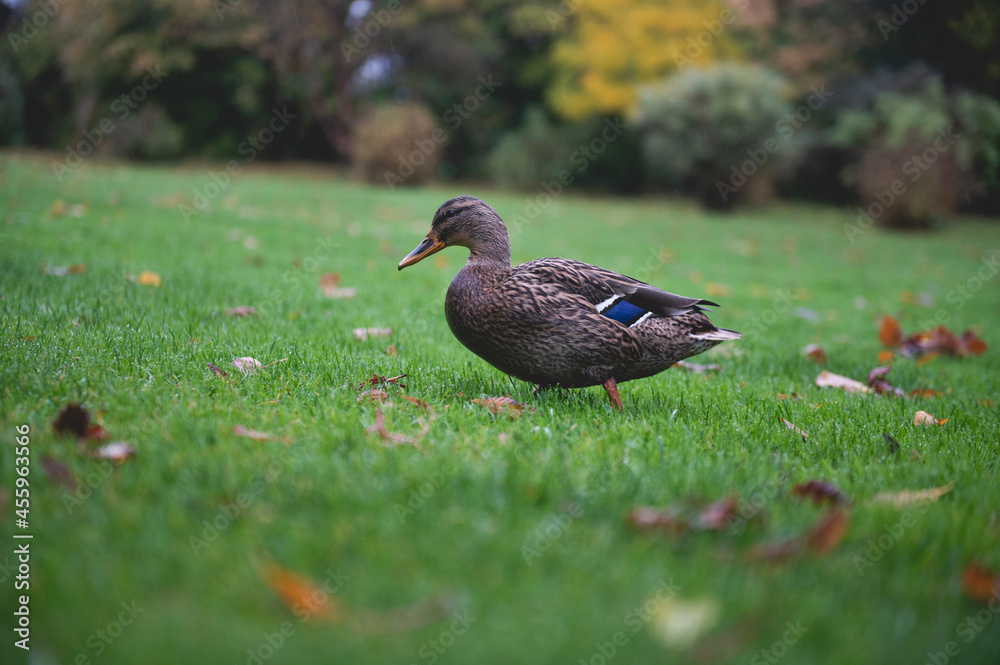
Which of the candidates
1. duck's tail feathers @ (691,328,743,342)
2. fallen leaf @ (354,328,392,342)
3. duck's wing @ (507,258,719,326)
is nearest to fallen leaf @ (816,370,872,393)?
duck's tail feathers @ (691,328,743,342)

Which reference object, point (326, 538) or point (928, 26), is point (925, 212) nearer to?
point (928, 26)

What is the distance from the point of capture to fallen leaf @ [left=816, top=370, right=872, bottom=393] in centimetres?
404

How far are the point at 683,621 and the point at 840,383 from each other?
3.22 meters

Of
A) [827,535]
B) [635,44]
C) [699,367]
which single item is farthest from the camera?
[635,44]

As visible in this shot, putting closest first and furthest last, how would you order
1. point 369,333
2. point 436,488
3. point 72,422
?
point 436,488 < point 72,422 < point 369,333

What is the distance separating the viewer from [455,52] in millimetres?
26172

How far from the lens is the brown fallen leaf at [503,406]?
112 inches

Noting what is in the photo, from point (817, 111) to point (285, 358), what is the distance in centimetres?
2625

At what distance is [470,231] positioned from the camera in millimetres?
3316

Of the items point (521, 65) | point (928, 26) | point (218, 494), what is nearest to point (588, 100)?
point (521, 65)

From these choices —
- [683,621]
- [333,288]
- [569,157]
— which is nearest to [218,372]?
[683,621]

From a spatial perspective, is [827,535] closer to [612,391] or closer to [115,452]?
[612,391]

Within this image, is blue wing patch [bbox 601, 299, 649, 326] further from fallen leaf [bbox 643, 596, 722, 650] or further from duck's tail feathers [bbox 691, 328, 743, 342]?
fallen leaf [bbox 643, 596, 722, 650]

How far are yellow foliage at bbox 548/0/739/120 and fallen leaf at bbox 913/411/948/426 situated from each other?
22.3m
